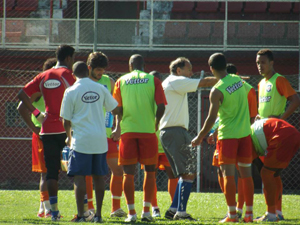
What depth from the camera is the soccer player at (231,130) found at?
6.72 metres

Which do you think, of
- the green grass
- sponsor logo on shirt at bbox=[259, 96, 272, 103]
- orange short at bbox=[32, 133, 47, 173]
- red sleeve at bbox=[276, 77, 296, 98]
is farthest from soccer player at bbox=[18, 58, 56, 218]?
red sleeve at bbox=[276, 77, 296, 98]

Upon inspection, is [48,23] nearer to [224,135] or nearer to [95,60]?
[95,60]

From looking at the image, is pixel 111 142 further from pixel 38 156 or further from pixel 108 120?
pixel 38 156

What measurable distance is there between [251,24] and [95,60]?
12350mm

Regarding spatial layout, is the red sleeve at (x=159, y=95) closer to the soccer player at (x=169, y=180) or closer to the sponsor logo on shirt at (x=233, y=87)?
the sponsor logo on shirt at (x=233, y=87)

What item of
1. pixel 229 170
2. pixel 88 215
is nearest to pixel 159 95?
pixel 229 170

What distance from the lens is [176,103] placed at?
24.7 feet

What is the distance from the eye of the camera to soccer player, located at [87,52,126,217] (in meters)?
7.38

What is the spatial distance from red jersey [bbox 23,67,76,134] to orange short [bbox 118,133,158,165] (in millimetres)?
829

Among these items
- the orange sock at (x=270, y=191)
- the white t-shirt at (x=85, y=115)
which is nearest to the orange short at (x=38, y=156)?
the white t-shirt at (x=85, y=115)

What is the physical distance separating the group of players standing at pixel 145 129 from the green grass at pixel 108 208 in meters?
0.26

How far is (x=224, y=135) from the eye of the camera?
269 inches

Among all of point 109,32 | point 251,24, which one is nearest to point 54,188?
point 109,32

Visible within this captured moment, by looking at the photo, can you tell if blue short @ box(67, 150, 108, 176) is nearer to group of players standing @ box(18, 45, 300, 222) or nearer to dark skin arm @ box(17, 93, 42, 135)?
group of players standing @ box(18, 45, 300, 222)
